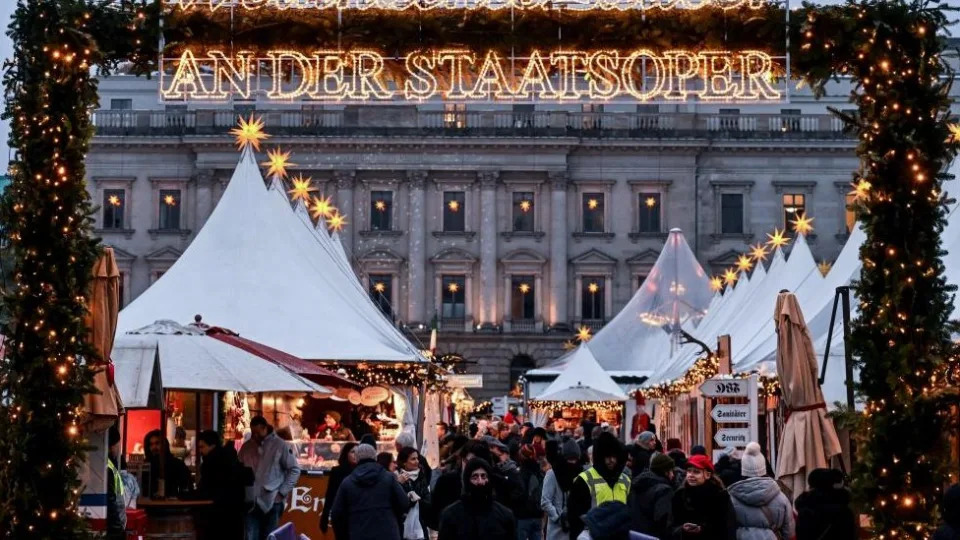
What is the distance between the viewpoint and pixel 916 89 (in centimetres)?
1027

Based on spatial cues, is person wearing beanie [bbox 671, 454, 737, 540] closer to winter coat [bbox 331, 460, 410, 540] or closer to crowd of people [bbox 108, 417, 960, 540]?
crowd of people [bbox 108, 417, 960, 540]

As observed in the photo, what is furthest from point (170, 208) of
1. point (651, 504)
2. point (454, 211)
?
point (651, 504)

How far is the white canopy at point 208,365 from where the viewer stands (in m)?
15.7

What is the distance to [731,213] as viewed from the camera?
7000 centimetres

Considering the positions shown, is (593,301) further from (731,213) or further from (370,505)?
(370,505)

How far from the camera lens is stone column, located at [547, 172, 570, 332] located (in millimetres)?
69312

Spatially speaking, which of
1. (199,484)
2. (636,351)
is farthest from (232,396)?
(636,351)

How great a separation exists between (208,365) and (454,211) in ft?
176

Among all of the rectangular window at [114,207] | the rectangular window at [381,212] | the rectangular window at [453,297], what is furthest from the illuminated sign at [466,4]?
the rectangular window at [114,207]

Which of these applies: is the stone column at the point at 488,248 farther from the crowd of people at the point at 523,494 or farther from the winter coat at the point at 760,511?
the winter coat at the point at 760,511

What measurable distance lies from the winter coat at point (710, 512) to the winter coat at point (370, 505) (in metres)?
2.40

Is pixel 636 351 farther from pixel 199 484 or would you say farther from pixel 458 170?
pixel 458 170

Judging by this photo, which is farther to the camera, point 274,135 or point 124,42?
point 274,135

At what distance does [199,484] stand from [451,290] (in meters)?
54.6
